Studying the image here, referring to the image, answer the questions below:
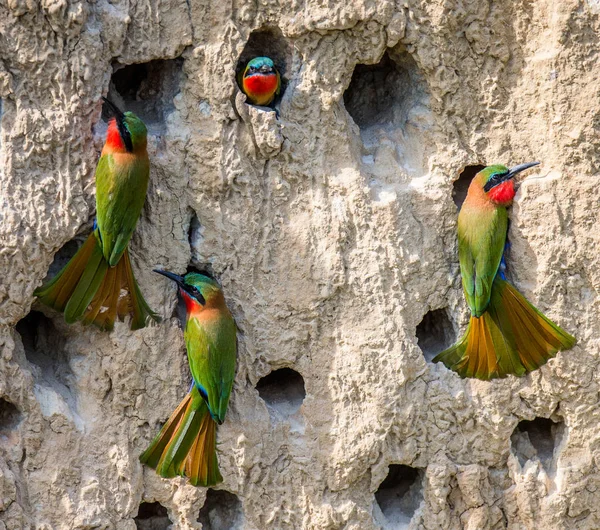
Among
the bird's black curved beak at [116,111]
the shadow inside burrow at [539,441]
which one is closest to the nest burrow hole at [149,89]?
the bird's black curved beak at [116,111]

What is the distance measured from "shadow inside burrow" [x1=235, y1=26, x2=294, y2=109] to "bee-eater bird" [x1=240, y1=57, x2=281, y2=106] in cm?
4

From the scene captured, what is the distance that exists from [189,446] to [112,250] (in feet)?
1.64

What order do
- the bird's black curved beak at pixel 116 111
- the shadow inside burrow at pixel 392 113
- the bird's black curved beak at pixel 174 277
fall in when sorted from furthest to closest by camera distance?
the shadow inside burrow at pixel 392 113
the bird's black curved beak at pixel 174 277
the bird's black curved beak at pixel 116 111

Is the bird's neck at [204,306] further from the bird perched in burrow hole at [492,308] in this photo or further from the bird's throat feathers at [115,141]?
the bird perched in burrow hole at [492,308]

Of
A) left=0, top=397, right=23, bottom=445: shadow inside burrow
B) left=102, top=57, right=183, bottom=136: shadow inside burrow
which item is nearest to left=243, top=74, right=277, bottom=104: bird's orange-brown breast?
left=102, top=57, right=183, bottom=136: shadow inside burrow

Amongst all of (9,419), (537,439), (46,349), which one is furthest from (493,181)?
(9,419)

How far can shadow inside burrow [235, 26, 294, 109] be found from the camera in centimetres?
228

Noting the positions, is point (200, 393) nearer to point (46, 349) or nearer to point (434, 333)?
point (46, 349)

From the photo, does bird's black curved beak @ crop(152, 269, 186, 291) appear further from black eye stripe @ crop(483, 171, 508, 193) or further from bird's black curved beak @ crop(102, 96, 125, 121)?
black eye stripe @ crop(483, 171, 508, 193)

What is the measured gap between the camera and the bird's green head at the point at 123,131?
2117 mm

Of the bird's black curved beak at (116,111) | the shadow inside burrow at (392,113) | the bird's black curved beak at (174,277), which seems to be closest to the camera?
the bird's black curved beak at (116,111)

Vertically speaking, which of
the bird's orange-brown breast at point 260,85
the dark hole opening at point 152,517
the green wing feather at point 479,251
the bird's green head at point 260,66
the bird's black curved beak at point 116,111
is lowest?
the dark hole opening at point 152,517

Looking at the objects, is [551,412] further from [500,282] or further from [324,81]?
[324,81]

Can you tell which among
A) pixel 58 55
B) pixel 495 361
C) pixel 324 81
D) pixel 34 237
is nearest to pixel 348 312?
pixel 495 361
